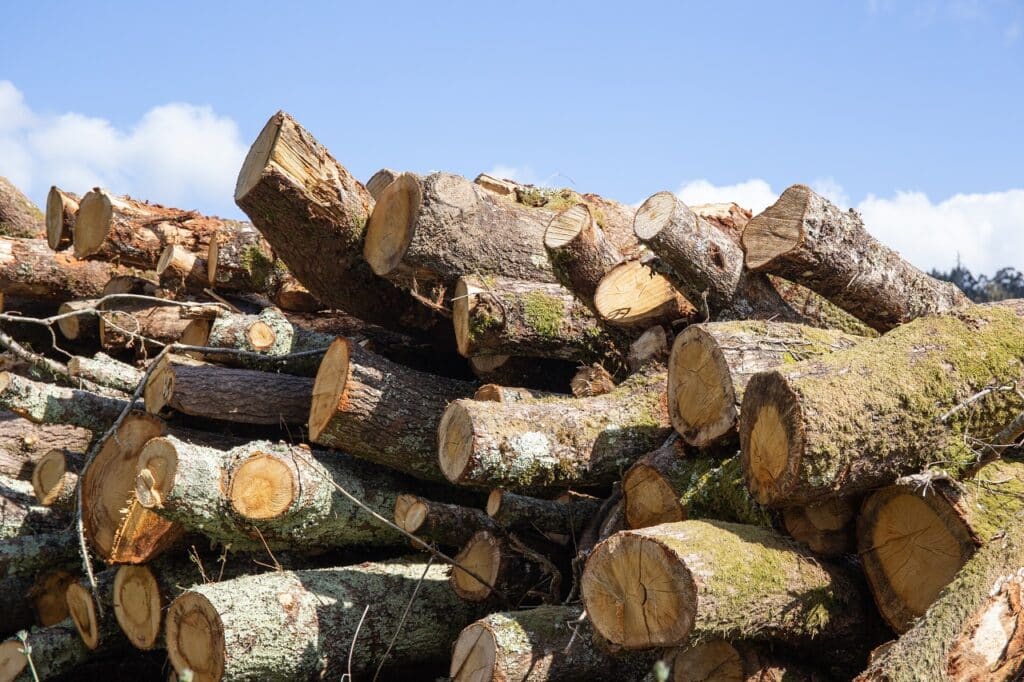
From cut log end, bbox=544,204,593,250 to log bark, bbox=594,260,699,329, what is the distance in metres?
0.27

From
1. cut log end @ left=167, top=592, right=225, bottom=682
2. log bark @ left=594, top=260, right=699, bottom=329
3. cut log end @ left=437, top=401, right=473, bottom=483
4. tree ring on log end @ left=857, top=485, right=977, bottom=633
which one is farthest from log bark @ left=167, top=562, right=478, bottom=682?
tree ring on log end @ left=857, top=485, right=977, bottom=633

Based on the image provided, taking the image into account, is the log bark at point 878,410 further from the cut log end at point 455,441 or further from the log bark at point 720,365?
the cut log end at point 455,441

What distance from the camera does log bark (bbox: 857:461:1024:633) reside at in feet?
10.1

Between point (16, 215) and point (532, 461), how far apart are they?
20.9 ft

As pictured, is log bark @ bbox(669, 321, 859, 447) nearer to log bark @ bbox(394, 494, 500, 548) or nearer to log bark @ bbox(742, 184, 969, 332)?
log bark @ bbox(742, 184, 969, 332)

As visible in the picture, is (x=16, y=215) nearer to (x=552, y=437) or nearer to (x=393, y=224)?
(x=393, y=224)

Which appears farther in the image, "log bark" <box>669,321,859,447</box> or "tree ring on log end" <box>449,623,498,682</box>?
"log bark" <box>669,321,859,447</box>

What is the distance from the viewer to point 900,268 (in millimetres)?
4488

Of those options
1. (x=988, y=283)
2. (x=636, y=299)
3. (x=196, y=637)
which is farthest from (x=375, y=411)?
(x=988, y=283)

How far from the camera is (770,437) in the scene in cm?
316

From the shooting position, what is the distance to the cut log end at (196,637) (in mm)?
3895

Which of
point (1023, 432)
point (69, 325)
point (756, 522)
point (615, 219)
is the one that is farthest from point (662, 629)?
point (69, 325)

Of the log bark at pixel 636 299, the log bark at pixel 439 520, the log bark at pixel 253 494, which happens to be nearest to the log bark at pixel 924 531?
the log bark at pixel 636 299

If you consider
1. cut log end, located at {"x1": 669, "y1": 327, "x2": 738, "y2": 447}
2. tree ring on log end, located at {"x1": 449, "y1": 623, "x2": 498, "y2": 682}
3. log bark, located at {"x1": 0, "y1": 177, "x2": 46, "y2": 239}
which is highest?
log bark, located at {"x1": 0, "y1": 177, "x2": 46, "y2": 239}
